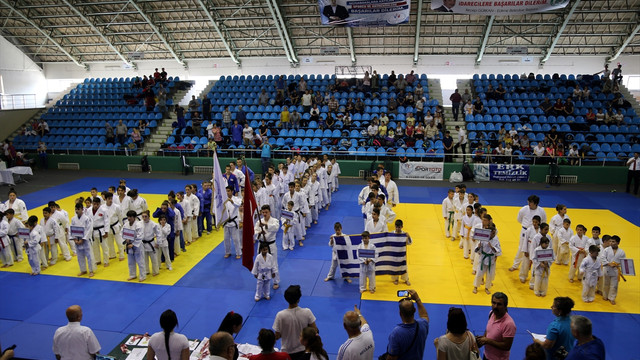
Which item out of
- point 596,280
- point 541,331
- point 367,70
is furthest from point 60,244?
point 367,70

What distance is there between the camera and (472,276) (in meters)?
9.88

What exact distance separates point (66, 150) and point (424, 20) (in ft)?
75.7

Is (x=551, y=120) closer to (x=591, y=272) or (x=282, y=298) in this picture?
(x=591, y=272)

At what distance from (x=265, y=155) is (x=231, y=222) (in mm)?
9874

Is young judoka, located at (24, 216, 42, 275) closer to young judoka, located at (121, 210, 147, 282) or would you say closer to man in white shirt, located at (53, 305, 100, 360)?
young judoka, located at (121, 210, 147, 282)

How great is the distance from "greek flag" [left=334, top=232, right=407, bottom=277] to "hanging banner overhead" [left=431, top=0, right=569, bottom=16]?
1368 centimetres

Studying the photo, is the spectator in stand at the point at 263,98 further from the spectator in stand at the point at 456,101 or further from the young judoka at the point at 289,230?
the young judoka at the point at 289,230

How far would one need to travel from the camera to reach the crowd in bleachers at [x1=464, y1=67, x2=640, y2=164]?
65.2 feet

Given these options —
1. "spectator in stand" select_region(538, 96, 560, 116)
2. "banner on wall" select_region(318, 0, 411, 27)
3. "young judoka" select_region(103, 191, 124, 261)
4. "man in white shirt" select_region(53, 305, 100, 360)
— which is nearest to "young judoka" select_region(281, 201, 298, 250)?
"young judoka" select_region(103, 191, 124, 261)

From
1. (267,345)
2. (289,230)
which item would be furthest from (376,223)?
(267,345)

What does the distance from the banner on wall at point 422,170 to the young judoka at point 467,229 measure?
31.8ft

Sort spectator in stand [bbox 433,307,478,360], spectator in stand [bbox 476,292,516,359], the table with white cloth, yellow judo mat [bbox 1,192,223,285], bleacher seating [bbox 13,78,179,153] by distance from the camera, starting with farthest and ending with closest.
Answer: bleacher seating [bbox 13,78,179,153] < the table with white cloth < yellow judo mat [bbox 1,192,223,285] < spectator in stand [bbox 476,292,516,359] < spectator in stand [bbox 433,307,478,360]

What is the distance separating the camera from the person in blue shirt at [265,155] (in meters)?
20.5

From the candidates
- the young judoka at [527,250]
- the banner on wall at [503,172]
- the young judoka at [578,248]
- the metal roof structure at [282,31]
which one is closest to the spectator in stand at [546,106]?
the metal roof structure at [282,31]
